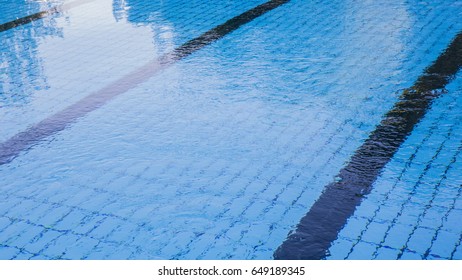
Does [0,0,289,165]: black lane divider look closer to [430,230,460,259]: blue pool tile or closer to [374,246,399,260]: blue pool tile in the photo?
[374,246,399,260]: blue pool tile

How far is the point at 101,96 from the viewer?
5.48 m

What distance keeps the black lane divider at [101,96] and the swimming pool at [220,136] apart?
0.02 metres

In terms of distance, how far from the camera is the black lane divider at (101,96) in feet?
15.2

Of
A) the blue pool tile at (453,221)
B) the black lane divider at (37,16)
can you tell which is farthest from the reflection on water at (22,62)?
the blue pool tile at (453,221)

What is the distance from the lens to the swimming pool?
328 cm

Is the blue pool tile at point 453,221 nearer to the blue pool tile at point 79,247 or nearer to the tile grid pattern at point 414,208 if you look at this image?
the tile grid pattern at point 414,208

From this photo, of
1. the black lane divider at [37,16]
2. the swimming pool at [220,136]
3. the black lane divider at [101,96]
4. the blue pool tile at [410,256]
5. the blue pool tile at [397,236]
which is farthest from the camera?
the black lane divider at [37,16]

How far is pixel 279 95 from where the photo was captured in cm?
520

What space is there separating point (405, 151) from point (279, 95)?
1586 mm

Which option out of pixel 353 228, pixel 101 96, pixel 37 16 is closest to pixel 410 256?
pixel 353 228

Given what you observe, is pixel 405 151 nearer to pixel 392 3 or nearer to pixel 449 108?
pixel 449 108

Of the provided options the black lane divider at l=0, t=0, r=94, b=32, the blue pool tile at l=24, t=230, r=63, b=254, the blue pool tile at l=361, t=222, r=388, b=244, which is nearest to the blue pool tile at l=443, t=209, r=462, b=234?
the blue pool tile at l=361, t=222, r=388, b=244

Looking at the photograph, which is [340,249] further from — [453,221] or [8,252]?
[8,252]

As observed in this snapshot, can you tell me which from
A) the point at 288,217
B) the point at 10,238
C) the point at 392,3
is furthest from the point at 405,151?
the point at 392,3
